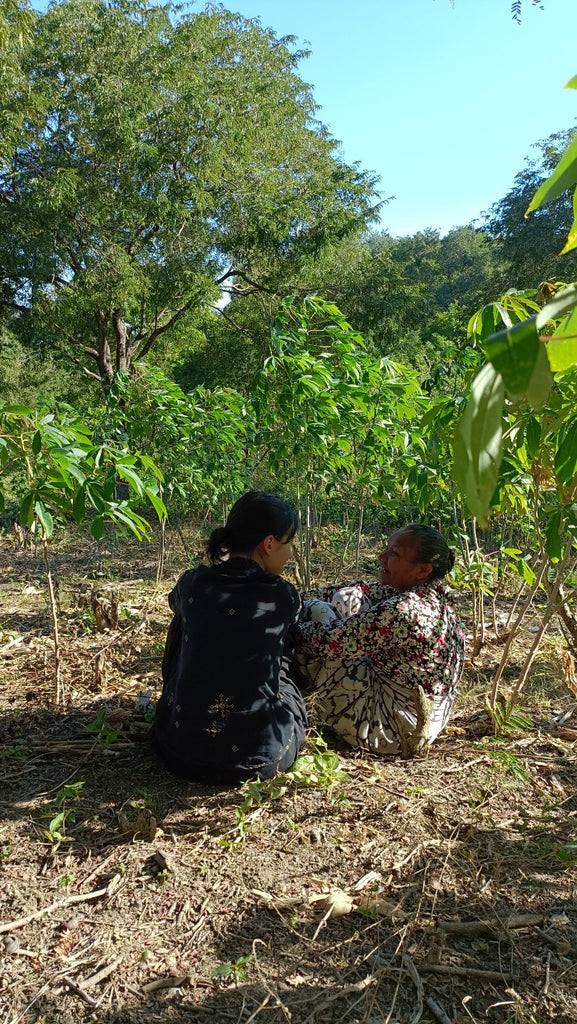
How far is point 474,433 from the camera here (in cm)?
39

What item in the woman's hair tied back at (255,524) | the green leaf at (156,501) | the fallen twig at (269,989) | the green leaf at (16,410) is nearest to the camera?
the fallen twig at (269,989)

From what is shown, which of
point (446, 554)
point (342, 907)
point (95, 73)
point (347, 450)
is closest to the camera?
point (342, 907)

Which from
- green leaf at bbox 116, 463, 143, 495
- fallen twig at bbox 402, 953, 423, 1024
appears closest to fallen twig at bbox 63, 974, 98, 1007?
fallen twig at bbox 402, 953, 423, 1024

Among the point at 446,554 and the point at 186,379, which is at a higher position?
the point at 186,379

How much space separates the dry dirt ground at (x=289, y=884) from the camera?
1410 millimetres

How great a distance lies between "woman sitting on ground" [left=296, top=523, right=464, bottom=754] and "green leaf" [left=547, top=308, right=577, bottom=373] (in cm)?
182

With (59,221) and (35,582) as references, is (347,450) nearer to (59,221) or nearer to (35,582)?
(35,582)

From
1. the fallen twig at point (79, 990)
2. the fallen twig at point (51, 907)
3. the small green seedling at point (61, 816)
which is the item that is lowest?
the fallen twig at point (79, 990)

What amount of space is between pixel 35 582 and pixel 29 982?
4.74 meters

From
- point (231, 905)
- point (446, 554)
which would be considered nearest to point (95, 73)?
point (446, 554)

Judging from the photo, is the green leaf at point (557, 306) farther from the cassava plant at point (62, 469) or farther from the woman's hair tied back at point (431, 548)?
the woman's hair tied back at point (431, 548)

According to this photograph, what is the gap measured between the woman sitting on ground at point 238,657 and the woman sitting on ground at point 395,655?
262 mm

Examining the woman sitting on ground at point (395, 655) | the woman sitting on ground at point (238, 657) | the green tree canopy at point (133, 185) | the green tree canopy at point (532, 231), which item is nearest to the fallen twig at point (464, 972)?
the woman sitting on ground at point (238, 657)

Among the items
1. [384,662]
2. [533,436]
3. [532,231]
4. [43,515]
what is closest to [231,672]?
[384,662]
